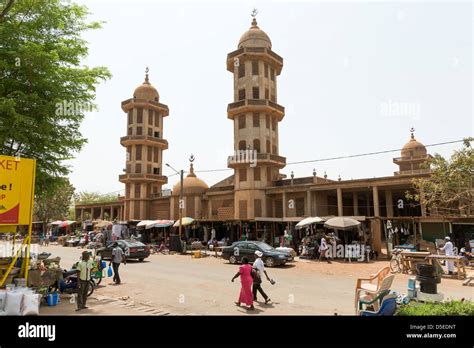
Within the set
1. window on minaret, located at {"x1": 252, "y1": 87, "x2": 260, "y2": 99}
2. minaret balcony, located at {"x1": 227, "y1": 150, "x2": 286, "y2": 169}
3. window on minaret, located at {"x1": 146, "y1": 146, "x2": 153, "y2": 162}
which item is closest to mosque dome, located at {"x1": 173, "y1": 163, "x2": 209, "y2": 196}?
minaret balcony, located at {"x1": 227, "y1": 150, "x2": 286, "y2": 169}

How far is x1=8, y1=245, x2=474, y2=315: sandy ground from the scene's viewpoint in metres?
9.25

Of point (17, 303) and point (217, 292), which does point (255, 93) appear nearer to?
point (217, 292)

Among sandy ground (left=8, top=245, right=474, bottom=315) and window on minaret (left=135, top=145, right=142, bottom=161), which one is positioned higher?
window on minaret (left=135, top=145, right=142, bottom=161)

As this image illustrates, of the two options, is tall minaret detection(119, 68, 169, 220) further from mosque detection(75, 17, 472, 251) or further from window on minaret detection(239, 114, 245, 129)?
window on minaret detection(239, 114, 245, 129)

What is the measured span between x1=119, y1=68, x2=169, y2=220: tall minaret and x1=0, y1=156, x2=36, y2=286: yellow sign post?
1437 inches

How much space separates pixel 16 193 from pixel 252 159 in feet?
84.5

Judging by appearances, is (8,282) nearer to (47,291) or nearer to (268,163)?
(47,291)

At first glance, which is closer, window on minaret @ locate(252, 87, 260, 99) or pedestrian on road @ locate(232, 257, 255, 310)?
pedestrian on road @ locate(232, 257, 255, 310)

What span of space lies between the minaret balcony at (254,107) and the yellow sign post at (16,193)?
88.1 feet

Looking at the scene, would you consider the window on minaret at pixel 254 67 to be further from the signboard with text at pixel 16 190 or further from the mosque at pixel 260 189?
the signboard with text at pixel 16 190

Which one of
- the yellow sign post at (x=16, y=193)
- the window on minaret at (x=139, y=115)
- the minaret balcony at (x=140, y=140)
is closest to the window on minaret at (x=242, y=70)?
the minaret balcony at (x=140, y=140)

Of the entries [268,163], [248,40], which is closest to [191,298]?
[268,163]

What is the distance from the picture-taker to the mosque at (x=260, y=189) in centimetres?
2933
